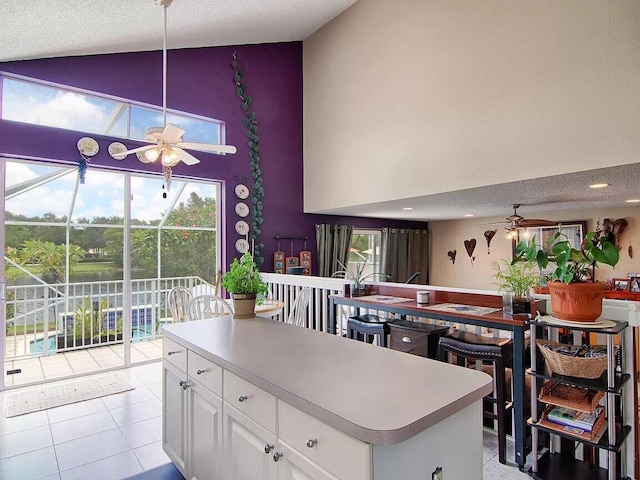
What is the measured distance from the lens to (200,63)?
17.3ft

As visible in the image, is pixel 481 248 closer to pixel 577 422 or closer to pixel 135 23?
pixel 577 422

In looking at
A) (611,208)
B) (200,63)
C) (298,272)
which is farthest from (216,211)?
(611,208)

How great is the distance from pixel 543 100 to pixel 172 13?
3647 mm

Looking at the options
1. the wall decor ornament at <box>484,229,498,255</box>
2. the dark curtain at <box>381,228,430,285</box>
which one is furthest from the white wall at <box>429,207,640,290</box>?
the dark curtain at <box>381,228,430,285</box>

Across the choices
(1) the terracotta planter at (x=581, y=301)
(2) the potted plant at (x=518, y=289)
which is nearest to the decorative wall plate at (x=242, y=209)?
(2) the potted plant at (x=518, y=289)

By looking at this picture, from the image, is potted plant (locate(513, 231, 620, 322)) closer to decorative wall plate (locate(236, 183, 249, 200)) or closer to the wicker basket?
the wicker basket

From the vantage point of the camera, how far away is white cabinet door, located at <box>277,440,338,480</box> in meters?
1.16

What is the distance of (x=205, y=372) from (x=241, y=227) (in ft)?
12.7

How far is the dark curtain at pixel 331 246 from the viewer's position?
6.59 m

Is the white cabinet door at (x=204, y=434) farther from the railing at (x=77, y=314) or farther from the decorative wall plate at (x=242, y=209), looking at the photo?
the decorative wall plate at (x=242, y=209)

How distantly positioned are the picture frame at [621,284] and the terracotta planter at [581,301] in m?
4.54

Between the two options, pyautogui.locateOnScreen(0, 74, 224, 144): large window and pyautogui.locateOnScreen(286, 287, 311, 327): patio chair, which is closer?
pyautogui.locateOnScreen(0, 74, 224, 144): large window

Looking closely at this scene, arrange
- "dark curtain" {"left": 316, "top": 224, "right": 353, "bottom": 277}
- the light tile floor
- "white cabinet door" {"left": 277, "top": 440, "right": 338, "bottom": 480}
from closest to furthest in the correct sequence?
"white cabinet door" {"left": 277, "top": 440, "right": 338, "bottom": 480}, the light tile floor, "dark curtain" {"left": 316, "top": 224, "right": 353, "bottom": 277}

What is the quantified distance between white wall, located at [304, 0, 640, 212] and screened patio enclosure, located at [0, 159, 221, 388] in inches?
82.4
